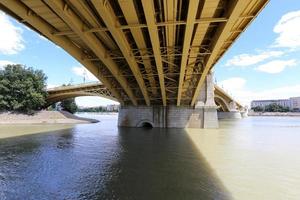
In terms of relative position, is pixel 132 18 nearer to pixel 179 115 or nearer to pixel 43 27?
pixel 43 27

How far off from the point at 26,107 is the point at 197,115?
35764mm

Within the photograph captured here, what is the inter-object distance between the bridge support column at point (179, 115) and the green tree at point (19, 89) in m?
22.9

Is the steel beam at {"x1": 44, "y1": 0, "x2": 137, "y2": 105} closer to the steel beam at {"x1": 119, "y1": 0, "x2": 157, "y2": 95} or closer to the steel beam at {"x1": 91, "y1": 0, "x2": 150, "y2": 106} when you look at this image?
the steel beam at {"x1": 91, "y1": 0, "x2": 150, "y2": 106}

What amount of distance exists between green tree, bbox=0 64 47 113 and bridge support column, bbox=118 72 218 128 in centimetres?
2292

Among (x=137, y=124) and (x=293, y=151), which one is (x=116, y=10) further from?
(x=137, y=124)

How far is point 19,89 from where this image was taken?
5188cm

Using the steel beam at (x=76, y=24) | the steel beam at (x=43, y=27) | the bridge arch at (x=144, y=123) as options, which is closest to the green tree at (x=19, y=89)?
the bridge arch at (x=144, y=123)

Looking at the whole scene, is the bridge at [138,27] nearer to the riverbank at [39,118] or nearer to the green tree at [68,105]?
the riverbank at [39,118]

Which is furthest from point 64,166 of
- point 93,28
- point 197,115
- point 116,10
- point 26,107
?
point 26,107

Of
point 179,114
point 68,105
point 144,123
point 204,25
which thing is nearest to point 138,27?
point 204,25

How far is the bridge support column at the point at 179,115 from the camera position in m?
36.5

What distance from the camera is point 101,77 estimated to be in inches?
1051

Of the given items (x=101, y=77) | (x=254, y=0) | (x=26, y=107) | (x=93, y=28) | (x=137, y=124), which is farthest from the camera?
(x=26, y=107)

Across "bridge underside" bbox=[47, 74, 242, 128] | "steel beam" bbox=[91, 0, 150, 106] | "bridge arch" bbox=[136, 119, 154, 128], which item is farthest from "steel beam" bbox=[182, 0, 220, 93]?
"bridge arch" bbox=[136, 119, 154, 128]
